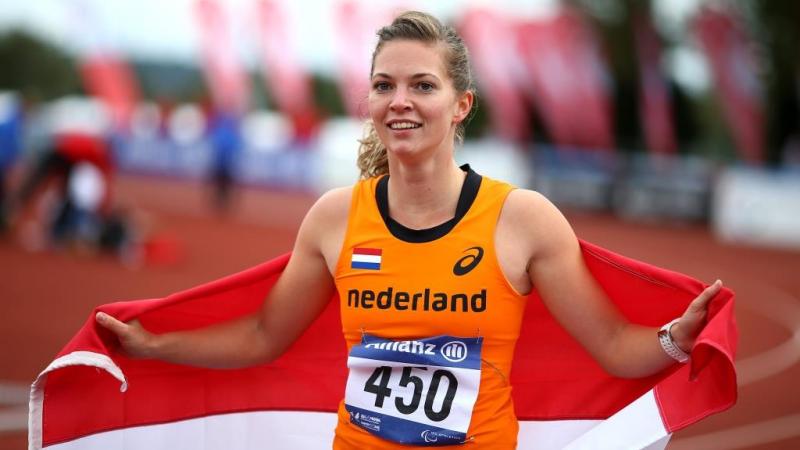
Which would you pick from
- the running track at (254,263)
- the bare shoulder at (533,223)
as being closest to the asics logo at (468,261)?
the bare shoulder at (533,223)

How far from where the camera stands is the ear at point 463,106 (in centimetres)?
344

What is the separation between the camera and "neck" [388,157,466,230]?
3.39 meters

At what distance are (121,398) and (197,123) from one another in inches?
1158

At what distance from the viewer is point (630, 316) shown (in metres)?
3.71

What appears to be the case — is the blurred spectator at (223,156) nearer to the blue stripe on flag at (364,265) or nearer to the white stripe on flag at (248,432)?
the white stripe on flag at (248,432)

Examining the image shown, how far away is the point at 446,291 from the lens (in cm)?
327

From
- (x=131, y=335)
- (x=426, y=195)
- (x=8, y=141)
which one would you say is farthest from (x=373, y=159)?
(x=8, y=141)

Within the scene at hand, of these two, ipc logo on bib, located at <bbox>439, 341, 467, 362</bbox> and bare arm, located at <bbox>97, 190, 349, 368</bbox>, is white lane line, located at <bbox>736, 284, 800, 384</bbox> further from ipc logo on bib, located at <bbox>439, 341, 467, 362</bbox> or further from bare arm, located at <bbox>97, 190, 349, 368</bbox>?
ipc logo on bib, located at <bbox>439, 341, 467, 362</bbox>

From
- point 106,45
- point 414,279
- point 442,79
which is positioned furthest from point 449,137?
point 106,45

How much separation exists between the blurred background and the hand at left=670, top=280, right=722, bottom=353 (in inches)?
178

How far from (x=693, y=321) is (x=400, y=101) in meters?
1.13

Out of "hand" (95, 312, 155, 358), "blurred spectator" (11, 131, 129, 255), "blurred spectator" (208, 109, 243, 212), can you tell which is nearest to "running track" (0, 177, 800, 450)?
"blurred spectator" (11, 131, 129, 255)

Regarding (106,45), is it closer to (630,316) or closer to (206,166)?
(206,166)

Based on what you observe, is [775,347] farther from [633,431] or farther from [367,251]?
[367,251]
